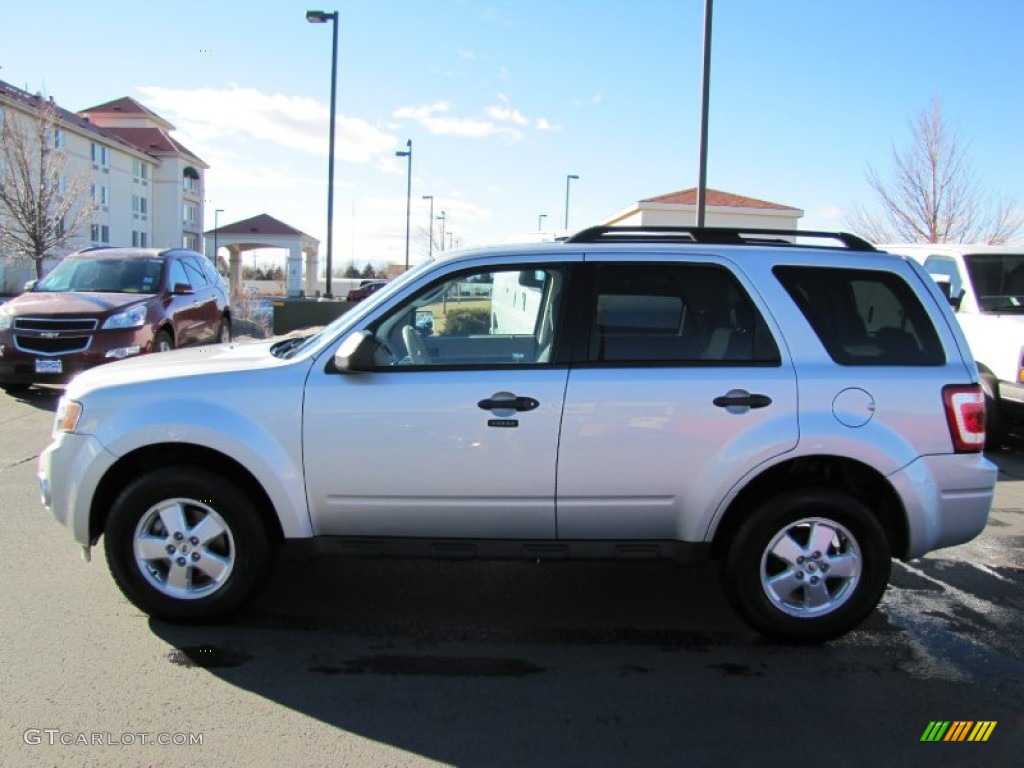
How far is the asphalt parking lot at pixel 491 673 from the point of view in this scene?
3041mm

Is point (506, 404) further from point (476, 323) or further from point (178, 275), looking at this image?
point (178, 275)

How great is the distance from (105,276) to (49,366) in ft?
6.02

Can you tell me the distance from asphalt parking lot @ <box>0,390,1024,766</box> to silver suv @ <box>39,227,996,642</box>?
33cm

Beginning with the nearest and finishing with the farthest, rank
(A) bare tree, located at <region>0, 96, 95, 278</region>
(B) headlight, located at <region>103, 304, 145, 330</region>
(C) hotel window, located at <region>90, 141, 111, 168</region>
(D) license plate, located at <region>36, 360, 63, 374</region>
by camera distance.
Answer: (D) license plate, located at <region>36, 360, 63, 374</region>
(B) headlight, located at <region>103, 304, 145, 330</region>
(A) bare tree, located at <region>0, 96, 95, 278</region>
(C) hotel window, located at <region>90, 141, 111, 168</region>

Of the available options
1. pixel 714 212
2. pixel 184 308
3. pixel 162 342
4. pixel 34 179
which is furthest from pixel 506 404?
pixel 34 179

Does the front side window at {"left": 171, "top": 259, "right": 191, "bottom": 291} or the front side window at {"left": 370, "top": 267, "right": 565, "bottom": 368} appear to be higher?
the front side window at {"left": 171, "top": 259, "right": 191, "bottom": 291}

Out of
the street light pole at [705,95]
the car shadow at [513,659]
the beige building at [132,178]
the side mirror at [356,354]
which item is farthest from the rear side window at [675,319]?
the beige building at [132,178]

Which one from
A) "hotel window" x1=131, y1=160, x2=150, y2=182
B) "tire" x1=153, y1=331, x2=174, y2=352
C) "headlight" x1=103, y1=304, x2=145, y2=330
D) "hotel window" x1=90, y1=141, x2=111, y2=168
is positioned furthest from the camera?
"hotel window" x1=131, y1=160, x2=150, y2=182

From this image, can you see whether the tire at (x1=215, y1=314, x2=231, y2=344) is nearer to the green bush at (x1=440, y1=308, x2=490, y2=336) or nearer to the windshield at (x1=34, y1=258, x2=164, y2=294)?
the windshield at (x1=34, y1=258, x2=164, y2=294)

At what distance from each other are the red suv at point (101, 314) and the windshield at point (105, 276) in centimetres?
1

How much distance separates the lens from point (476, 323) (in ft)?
14.3

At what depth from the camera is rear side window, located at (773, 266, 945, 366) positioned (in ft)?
12.8

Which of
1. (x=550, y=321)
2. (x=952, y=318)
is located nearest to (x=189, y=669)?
(x=550, y=321)
